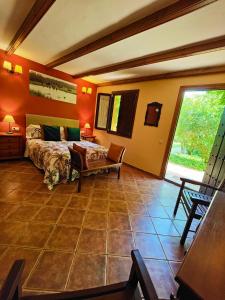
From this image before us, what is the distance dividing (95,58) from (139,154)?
2.79 meters

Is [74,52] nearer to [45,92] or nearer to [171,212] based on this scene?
[45,92]

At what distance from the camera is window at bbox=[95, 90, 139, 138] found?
4906 mm

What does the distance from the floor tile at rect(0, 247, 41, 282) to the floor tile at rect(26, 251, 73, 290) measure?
63 mm

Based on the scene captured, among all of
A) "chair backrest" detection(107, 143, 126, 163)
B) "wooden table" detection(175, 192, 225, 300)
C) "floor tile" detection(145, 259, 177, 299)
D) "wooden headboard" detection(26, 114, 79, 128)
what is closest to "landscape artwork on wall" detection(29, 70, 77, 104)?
"wooden headboard" detection(26, 114, 79, 128)

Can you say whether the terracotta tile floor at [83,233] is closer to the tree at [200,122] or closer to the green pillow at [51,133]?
the green pillow at [51,133]

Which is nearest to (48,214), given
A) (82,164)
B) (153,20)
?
(82,164)

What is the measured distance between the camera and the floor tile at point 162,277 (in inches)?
53.9

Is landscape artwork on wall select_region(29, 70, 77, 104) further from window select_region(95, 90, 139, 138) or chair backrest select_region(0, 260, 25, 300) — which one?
chair backrest select_region(0, 260, 25, 300)

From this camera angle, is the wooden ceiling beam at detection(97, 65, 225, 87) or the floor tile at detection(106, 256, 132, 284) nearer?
the floor tile at detection(106, 256, 132, 284)

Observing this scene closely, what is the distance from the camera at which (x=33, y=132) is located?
4141mm

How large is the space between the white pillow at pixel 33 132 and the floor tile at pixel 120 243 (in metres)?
3.30

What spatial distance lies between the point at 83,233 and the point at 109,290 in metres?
1.11

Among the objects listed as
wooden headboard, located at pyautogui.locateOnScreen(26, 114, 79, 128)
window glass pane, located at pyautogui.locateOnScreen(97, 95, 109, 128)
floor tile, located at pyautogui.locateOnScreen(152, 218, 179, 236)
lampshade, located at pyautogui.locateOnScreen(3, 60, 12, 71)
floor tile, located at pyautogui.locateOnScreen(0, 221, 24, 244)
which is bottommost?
floor tile, located at pyautogui.locateOnScreen(152, 218, 179, 236)

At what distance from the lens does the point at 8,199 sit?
232cm
